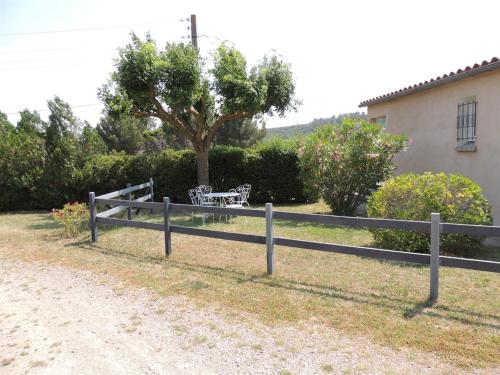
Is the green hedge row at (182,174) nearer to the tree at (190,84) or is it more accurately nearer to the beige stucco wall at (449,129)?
the tree at (190,84)

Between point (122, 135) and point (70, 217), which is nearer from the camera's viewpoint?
point (70, 217)

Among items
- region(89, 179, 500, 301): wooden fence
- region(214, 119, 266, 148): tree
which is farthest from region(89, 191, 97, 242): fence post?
region(214, 119, 266, 148): tree

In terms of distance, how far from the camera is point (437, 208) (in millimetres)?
6801

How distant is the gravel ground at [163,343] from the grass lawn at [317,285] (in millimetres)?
249

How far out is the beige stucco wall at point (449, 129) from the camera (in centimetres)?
827

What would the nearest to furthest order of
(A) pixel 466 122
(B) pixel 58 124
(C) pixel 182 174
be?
1. (A) pixel 466 122
2. (C) pixel 182 174
3. (B) pixel 58 124

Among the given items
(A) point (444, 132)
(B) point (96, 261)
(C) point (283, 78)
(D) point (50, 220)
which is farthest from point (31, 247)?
(A) point (444, 132)

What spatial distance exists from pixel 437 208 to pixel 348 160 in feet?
13.9

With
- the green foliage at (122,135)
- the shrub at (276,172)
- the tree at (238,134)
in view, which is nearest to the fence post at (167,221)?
the shrub at (276,172)

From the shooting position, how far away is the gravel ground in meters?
3.44

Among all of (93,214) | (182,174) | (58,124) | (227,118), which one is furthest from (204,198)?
(58,124)

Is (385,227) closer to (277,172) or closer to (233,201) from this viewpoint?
(233,201)

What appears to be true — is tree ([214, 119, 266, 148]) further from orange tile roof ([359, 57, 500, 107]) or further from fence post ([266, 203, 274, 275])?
fence post ([266, 203, 274, 275])

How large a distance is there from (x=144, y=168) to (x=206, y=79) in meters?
4.65
